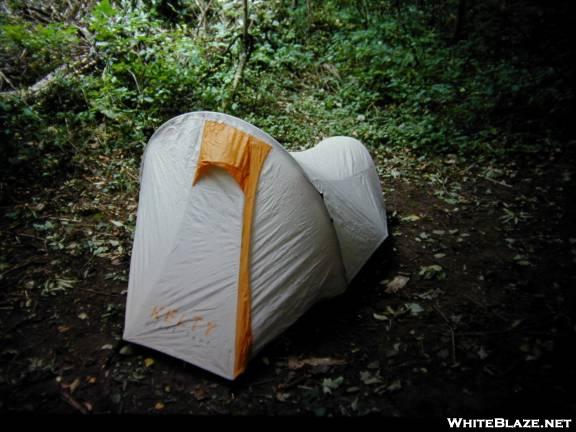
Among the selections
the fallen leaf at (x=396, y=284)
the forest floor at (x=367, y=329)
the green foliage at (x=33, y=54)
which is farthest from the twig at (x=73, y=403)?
the green foliage at (x=33, y=54)

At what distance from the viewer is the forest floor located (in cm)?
259

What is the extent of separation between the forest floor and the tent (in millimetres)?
281

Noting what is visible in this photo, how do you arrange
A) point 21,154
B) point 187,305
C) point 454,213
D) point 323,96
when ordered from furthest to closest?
point 323,96 → point 21,154 → point 454,213 → point 187,305

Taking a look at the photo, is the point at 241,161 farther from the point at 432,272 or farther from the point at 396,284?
the point at 432,272

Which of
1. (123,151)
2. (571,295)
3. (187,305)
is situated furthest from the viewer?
(123,151)

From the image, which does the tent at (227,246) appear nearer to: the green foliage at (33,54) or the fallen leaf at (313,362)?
the fallen leaf at (313,362)

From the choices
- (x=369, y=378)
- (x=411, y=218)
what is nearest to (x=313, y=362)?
(x=369, y=378)

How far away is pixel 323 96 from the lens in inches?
333

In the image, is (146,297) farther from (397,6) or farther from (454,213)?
(397,6)

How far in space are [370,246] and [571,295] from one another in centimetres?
190

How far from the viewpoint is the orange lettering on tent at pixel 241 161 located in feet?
9.32

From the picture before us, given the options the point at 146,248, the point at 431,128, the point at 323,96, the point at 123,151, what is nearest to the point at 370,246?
the point at 146,248

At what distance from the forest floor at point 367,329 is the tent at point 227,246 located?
28cm

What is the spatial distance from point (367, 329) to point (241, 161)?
191cm
